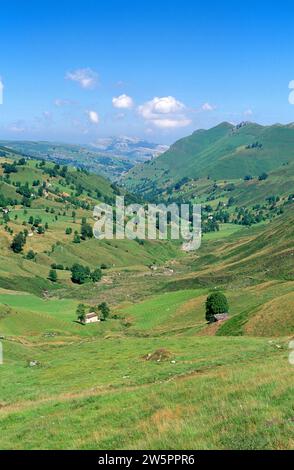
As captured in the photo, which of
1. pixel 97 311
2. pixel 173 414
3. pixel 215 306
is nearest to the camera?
pixel 173 414

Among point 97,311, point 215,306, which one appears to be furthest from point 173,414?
point 97,311

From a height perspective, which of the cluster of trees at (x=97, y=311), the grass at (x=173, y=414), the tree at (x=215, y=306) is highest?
the grass at (x=173, y=414)

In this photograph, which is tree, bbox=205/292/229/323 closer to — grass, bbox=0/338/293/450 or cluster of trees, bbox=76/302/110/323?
cluster of trees, bbox=76/302/110/323

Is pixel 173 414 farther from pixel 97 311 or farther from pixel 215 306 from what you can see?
pixel 97 311

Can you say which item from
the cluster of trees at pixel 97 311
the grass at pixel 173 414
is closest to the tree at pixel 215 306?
the cluster of trees at pixel 97 311

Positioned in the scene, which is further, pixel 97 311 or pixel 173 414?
pixel 97 311

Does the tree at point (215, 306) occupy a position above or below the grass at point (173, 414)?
below

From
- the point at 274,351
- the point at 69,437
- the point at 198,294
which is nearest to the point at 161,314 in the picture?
the point at 198,294

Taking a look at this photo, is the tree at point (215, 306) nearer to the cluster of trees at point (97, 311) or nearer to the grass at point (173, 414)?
the cluster of trees at point (97, 311)

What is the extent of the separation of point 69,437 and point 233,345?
42920 millimetres

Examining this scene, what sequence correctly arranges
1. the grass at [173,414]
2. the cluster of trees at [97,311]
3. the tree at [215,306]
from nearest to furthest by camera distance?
1. the grass at [173,414]
2. the tree at [215,306]
3. the cluster of trees at [97,311]

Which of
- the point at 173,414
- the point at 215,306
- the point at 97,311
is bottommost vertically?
the point at 97,311

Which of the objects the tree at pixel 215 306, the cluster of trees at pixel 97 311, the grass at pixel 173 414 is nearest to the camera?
the grass at pixel 173 414

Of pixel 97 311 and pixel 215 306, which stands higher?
pixel 215 306
